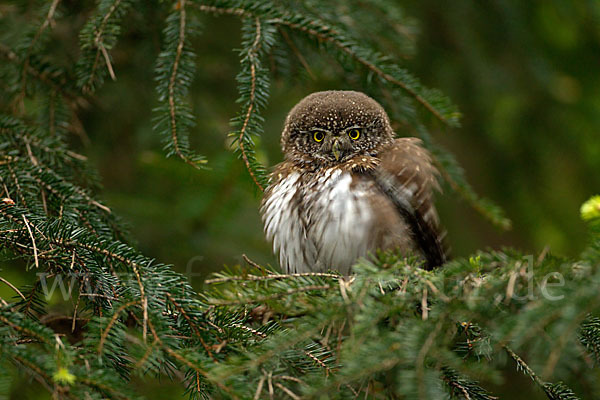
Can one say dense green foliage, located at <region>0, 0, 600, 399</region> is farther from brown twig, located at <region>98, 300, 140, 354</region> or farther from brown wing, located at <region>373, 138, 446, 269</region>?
brown wing, located at <region>373, 138, 446, 269</region>

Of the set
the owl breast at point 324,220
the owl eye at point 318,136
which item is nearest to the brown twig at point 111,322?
the owl breast at point 324,220

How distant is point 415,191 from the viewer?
2686 millimetres

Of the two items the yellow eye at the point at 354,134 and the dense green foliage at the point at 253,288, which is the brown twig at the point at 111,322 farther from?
the yellow eye at the point at 354,134

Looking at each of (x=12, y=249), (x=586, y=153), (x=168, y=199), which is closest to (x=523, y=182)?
(x=586, y=153)

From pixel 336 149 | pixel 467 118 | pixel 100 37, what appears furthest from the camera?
pixel 467 118

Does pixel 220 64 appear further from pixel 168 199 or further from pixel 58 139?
pixel 58 139

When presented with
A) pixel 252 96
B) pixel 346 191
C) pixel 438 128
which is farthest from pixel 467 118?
pixel 252 96

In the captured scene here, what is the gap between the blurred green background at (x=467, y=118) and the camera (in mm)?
3686

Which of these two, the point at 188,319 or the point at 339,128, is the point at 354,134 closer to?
the point at 339,128

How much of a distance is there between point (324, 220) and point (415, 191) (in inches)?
19.2

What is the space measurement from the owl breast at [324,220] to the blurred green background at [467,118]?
735mm

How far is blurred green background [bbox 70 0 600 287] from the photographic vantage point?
3686 millimetres

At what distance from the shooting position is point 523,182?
13.3 ft

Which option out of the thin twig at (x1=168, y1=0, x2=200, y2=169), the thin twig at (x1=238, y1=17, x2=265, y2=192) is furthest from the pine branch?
the thin twig at (x1=238, y1=17, x2=265, y2=192)
